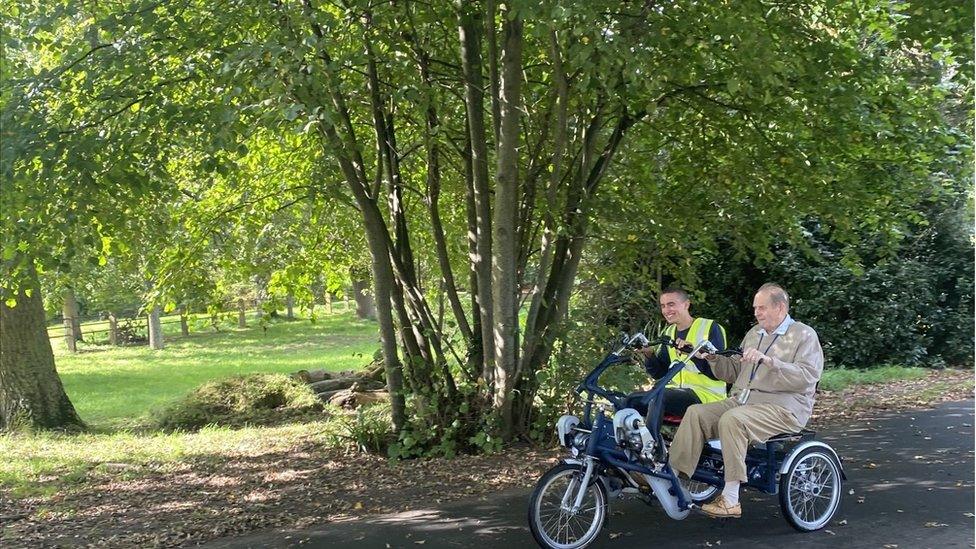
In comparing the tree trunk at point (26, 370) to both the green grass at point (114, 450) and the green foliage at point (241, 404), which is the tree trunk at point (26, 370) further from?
the green foliage at point (241, 404)

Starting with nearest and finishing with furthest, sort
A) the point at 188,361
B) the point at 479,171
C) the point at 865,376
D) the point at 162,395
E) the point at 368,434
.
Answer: the point at 479,171
the point at 368,434
the point at 865,376
the point at 162,395
the point at 188,361

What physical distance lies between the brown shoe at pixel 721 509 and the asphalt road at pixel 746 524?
19cm

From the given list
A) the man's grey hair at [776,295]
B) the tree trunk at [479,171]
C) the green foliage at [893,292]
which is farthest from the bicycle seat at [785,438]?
the green foliage at [893,292]

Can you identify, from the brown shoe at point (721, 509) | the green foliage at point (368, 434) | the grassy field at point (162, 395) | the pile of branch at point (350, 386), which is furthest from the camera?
the pile of branch at point (350, 386)

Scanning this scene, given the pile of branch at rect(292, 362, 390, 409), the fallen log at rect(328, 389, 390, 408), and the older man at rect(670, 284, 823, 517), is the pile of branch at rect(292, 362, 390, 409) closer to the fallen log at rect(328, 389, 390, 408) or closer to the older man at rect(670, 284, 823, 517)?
the fallen log at rect(328, 389, 390, 408)

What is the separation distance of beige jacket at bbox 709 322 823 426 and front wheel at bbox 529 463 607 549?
1.20m

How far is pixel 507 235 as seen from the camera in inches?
342

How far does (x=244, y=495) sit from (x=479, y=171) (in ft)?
12.6

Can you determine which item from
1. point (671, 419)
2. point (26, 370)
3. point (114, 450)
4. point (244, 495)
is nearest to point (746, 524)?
point (671, 419)

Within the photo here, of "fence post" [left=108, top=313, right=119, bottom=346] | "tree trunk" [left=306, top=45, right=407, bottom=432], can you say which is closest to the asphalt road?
"tree trunk" [left=306, top=45, right=407, bottom=432]

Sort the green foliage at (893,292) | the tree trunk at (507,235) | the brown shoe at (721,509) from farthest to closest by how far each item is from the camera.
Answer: the green foliage at (893,292) → the tree trunk at (507,235) → the brown shoe at (721,509)

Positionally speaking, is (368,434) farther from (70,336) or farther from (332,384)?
(70,336)

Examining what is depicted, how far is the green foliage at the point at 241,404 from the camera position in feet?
44.3

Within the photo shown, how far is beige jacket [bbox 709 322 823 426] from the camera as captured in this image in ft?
18.4
